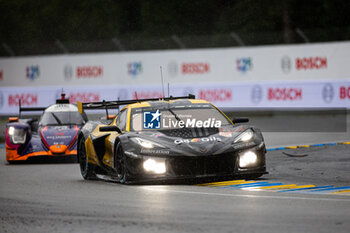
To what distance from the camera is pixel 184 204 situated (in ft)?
27.8

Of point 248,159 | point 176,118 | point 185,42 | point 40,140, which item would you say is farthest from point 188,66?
point 248,159

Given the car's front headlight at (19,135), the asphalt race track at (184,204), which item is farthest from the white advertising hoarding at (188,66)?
the asphalt race track at (184,204)

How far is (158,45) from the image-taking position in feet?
114

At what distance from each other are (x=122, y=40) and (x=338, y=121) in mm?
12877

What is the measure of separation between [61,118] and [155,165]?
6262mm

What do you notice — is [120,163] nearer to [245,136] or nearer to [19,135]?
[245,136]

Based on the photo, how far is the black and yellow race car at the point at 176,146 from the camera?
32.9ft

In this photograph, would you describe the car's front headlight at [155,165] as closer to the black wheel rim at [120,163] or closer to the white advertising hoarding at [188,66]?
the black wheel rim at [120,163]

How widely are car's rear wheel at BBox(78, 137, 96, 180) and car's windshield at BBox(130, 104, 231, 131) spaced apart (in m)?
1.14

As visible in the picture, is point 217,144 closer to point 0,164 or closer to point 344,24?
point 0,164

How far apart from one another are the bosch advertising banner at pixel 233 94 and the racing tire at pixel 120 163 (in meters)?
16.5

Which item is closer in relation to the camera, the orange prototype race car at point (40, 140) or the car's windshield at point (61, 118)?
the orange prototype race car at point (40, 140)

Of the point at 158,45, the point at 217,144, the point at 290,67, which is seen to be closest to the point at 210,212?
the point at 217,144

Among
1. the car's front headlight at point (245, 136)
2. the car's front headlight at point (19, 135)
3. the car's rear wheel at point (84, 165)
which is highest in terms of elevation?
the car's front headlight at point (245, 136)
